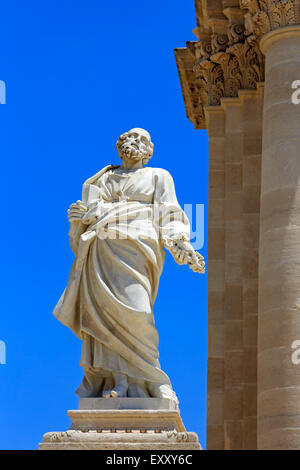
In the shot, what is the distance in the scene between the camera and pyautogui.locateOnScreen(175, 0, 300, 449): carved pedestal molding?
23.7 m

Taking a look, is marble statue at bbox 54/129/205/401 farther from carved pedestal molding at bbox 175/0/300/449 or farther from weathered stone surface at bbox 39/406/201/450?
carved pedestal molding at bbox 175/0/300/449

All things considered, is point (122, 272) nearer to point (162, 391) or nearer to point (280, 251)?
point (162, 391)

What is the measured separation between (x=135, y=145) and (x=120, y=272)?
7.74ft

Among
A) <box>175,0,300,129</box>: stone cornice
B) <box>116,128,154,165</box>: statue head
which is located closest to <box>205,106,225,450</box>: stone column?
<box>175,0,300,129</box>: stone cornice

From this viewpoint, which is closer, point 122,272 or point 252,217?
point 122,272

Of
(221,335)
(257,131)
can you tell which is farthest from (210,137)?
(221,335)

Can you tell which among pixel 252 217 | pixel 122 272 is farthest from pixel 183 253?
pixel 252 217

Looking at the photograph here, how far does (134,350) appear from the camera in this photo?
20.0 meters

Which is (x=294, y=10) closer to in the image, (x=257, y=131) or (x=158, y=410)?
(x=257, y=131)

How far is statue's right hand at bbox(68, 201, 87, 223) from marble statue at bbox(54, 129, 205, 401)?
2 centimetres

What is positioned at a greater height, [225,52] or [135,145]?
[225,52]

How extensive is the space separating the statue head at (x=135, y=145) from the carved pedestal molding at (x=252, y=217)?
3864 mm

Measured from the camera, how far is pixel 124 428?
1945 cm

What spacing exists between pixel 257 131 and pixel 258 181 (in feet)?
4.16
